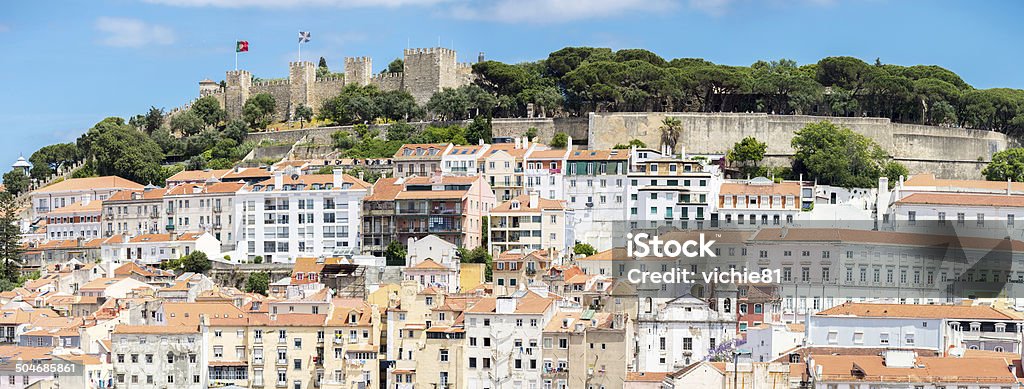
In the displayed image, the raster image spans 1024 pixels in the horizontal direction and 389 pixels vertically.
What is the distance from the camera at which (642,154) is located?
66.2 metres

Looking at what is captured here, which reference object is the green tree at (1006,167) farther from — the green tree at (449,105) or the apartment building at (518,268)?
the apartment building at (518,268)

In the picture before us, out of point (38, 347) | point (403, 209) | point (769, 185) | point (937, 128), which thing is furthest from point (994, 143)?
point (38, 347)

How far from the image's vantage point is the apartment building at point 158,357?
155ft

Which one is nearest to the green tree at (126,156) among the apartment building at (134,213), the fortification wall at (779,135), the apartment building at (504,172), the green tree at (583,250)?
the apartment building at (134,213)

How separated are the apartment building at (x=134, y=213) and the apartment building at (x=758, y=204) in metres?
21.4

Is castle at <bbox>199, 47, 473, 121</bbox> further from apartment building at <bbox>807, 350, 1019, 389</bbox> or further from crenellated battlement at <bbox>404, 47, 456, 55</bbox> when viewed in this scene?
apartment building at <bbox>807, 350, 1019, 389</bbox>

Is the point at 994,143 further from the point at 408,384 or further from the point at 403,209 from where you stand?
the point at 408,384

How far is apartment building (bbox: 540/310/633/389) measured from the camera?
43.9m

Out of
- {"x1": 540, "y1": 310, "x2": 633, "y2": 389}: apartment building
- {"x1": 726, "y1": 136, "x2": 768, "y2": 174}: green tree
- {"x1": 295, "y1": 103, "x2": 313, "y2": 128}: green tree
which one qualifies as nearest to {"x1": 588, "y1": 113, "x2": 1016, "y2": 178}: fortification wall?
Answer: {"x1": 726, "y1": 136, "x2": 768, "y2": 174}: green tree

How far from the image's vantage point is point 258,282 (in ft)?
194

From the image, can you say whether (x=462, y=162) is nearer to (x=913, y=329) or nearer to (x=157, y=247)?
(x=157, y=247)

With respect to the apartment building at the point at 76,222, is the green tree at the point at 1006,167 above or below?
above

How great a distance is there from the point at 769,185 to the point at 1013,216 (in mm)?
8617

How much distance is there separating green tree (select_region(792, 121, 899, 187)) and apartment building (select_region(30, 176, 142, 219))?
27539mm
